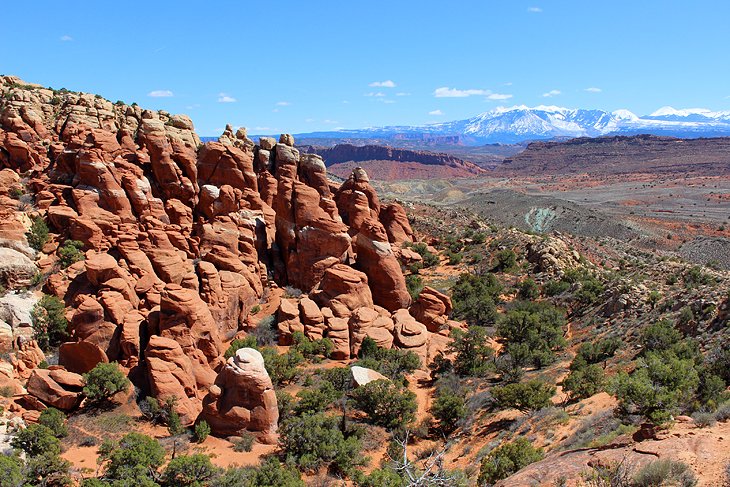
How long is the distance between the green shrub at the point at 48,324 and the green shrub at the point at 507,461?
932 inches

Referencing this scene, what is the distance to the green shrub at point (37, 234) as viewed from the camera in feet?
107

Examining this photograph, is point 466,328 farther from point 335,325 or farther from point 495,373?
point 335,325

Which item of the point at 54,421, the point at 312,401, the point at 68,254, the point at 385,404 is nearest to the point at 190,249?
the point at 68,254

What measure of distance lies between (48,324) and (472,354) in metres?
24.7

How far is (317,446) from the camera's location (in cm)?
1994

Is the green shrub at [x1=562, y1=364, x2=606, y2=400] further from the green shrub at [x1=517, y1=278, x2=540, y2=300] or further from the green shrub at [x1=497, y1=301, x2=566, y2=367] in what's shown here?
the green shrub at [x1=517, y1=278, x2=540, y2=300]

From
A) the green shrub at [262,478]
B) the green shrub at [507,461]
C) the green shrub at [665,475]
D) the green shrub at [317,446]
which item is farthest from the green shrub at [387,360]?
the green shrub at [665,475]

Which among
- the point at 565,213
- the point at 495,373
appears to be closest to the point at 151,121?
the point at 495,373

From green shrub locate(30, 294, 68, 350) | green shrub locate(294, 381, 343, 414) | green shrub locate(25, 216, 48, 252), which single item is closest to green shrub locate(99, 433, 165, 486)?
green shrub locate(294, 381, 343, 414)

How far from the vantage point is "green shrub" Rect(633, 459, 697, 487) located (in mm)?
10852

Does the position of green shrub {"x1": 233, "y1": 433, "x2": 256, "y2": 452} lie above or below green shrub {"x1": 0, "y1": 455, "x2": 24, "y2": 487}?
below

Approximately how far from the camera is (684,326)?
29.5 metres

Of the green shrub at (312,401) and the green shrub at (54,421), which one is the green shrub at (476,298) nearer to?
the green shrub at (312,401)

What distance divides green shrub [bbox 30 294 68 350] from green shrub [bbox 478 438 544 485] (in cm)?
2367
